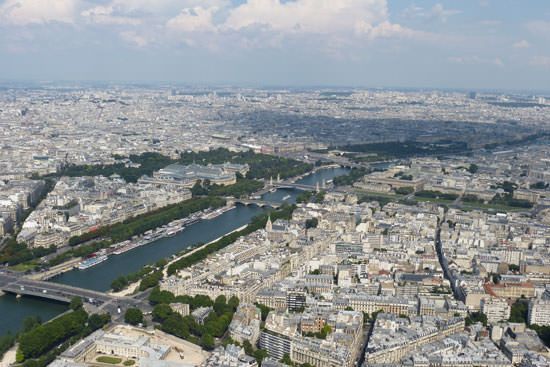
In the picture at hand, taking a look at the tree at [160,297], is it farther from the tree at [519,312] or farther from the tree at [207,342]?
the tree at [519,312]

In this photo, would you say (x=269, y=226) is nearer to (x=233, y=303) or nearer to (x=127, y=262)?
(x=127, y=262)

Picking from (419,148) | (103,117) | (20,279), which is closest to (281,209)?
(20,279)

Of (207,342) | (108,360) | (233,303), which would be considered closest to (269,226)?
(233,303)

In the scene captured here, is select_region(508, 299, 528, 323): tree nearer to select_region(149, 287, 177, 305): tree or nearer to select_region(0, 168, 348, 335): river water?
select_region(149, 287, 177, 305): tree

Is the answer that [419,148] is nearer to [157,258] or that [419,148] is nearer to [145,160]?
[145,160]

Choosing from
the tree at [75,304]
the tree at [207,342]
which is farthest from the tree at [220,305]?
the tree at [75,304]

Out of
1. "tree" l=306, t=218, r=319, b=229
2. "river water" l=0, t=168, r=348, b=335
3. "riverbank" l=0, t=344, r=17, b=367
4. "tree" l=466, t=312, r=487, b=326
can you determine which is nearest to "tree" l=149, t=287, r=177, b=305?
"river water" l=0, t=168, r=348, b=335
